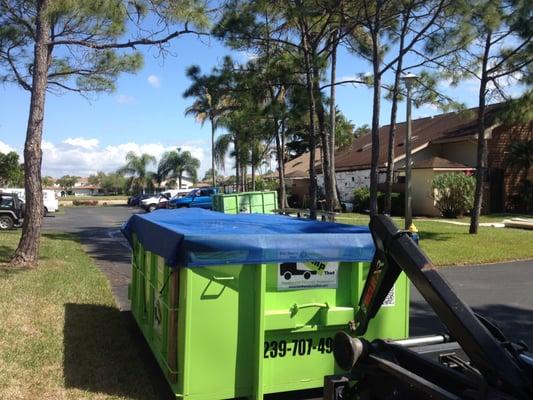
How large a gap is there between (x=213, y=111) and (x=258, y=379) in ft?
114

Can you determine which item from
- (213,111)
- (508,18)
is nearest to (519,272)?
(508,18)

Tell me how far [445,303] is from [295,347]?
222 cm

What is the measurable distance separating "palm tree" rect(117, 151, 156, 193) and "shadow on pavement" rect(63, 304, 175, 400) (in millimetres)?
67744

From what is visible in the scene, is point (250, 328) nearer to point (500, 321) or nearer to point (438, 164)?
point (500, 321)

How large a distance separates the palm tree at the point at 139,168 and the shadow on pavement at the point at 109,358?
222 feet

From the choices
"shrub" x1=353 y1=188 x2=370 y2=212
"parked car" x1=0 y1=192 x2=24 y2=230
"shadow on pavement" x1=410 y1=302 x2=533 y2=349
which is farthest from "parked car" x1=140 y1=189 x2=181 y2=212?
"shadow on pavement" x1=410 y1=302 x2=533 y2=349

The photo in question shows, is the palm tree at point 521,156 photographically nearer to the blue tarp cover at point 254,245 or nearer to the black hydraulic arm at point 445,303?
the blue tarp cover at point 254,245

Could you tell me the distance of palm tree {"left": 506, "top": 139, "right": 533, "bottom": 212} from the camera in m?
30.2

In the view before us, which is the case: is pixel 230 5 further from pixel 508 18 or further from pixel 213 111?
pixel 213 111

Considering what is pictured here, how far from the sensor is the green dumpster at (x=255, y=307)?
4.25 m

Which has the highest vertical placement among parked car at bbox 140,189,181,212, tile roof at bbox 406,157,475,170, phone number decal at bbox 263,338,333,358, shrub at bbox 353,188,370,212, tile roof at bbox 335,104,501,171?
tile roof at bbox 335,104,501,171

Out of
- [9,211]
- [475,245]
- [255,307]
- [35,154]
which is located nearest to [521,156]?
[475,245]

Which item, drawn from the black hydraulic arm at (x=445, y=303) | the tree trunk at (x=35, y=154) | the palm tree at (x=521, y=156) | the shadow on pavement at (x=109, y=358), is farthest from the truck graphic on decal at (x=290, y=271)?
the palm tree at (x=521, y=156)

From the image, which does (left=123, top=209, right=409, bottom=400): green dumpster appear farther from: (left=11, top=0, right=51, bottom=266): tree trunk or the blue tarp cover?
(left=11, top=0, right=51, bottom=266): tree trunk
